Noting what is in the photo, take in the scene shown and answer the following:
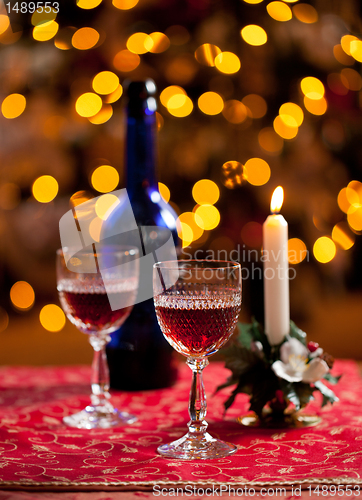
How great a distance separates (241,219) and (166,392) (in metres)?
1.53

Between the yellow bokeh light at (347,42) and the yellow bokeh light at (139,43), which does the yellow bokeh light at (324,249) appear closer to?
the yellow bokeh light at (347,42)

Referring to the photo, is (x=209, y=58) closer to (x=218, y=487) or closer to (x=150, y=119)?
(x=150, y=119)

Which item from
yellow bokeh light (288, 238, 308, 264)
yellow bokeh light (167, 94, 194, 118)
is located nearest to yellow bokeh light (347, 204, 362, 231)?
yellow bokeh light (288, 238, 308, 264)

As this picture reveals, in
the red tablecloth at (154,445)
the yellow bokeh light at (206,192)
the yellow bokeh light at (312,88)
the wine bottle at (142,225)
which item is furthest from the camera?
the yellow bokeh light at (312,88)

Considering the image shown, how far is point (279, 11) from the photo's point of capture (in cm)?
261

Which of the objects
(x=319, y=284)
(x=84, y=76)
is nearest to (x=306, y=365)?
(x=319, y=284)

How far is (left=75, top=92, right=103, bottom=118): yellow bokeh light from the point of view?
2.69 m

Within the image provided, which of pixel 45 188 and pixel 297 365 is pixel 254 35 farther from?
pixel 297 365

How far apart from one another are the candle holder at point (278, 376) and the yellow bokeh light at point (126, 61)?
2026mm

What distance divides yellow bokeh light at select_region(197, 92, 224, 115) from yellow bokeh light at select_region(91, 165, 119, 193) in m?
0.54

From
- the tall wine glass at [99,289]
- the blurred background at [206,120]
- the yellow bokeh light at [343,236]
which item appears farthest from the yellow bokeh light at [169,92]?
the tall wine glass at [99,289]

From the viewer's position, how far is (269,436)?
810 millimetres

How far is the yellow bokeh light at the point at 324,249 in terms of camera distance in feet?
8.70

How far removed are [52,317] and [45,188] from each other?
71 cm
